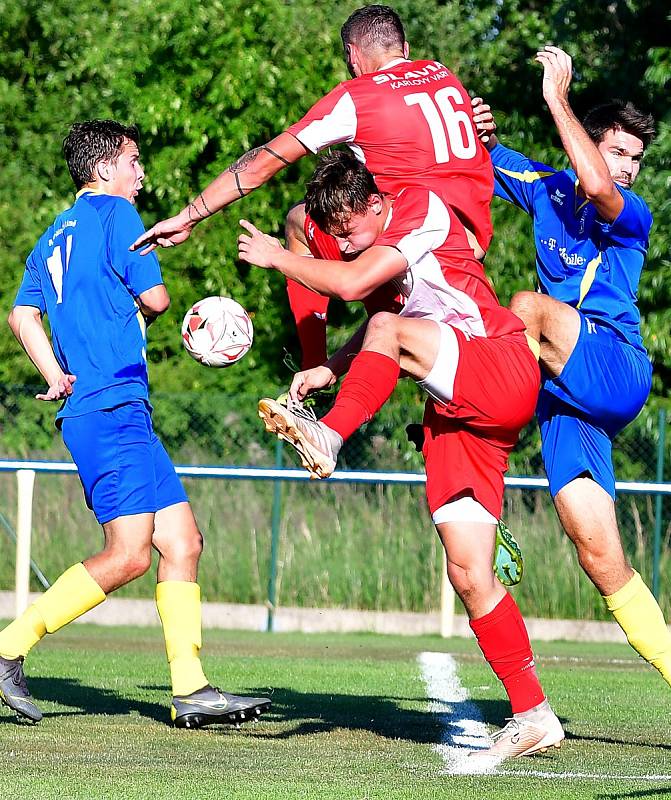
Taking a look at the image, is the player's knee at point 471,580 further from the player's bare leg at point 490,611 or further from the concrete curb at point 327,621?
the concrete curb at point 327,621

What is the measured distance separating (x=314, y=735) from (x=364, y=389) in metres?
1.66

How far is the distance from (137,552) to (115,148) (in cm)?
181

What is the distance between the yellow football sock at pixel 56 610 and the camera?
19.0 ft

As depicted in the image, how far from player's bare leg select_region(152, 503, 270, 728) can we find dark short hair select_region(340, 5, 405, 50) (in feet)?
7.15

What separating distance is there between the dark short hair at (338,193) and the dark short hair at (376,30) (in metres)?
0.80

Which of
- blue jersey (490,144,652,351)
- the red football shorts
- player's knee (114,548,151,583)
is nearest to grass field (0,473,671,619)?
player's knee (114,548,151,583)

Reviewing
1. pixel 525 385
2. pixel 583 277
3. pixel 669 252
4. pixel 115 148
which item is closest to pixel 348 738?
pixel 525 385

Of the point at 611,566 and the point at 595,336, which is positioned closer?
the point at 595,336

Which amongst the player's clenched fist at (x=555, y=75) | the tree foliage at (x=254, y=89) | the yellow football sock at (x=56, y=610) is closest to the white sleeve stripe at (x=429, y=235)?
the player's clenched fist at (x=555, y=75)

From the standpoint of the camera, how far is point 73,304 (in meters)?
5.91

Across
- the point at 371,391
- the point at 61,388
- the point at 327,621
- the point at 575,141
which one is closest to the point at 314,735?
the point at 371,391

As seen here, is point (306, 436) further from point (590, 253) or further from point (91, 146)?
point (91, 146)

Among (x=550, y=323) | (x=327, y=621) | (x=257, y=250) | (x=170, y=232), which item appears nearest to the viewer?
(x=257, y=250)

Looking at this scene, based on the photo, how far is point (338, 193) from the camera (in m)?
5.17
